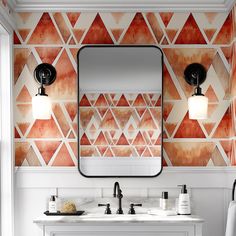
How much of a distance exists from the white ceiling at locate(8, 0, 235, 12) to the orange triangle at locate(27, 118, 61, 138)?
88 cm

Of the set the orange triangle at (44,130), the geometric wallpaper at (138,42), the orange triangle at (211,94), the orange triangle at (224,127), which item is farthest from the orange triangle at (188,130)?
the orange triangle at (44,130)

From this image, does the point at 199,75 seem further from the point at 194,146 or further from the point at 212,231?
the point at 212,231

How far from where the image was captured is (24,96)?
12.5 ft

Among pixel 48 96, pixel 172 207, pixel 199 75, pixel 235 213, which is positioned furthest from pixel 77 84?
pixel 235 213

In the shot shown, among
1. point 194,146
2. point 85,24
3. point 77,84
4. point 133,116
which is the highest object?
point 85,24

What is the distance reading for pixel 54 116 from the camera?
3785mm

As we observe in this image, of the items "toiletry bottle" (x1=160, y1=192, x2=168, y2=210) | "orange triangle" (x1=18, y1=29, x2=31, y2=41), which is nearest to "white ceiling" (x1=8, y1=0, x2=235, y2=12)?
"orange triangle" (x1=18, y1=29, x2=31, y2=41)

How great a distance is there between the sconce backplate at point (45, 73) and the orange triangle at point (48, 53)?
0.05m

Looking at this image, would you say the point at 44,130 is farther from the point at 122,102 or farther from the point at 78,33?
the point at 78,33

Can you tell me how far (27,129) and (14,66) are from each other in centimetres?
50

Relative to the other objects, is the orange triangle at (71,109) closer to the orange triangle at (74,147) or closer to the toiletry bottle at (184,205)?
the orange triangle at (74,147)

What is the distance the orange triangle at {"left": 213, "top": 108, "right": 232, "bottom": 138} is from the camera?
3777 millimetres

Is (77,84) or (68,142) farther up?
(77,84)

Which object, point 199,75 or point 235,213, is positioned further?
point 199,75
